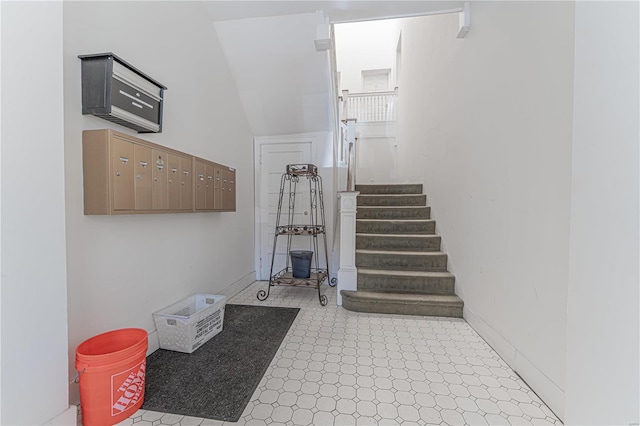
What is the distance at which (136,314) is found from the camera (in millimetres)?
1971

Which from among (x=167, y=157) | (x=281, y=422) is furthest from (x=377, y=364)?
(x=167, y=157)

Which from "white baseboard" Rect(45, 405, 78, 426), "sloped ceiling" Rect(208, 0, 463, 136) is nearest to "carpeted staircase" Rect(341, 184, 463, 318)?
"sloped ceiling" Rect(208, 0, 463, 136)

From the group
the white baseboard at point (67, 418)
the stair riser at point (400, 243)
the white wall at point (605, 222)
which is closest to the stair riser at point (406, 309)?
the stair riser at point (400, 243)

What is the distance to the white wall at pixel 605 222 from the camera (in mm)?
600

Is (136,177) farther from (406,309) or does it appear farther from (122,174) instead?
(406,309)

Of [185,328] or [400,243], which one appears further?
[400,243]

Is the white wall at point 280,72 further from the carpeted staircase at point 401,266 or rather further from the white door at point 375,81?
the white door at point 375,81

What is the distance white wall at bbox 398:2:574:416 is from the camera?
1.45 meters

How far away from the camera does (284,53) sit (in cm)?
301

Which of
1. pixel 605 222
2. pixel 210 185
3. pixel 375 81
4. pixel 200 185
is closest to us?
pixel 605 222

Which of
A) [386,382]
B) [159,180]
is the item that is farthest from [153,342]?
[386,382]

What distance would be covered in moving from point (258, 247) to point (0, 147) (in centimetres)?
317

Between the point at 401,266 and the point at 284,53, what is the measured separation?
2725mm

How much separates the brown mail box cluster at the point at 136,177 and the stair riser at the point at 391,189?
310cm
